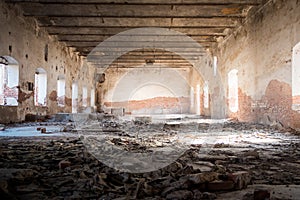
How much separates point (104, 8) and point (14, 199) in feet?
25.8

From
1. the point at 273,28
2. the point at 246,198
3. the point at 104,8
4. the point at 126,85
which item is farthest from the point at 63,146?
the point at 126,85

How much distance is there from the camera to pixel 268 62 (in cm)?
823

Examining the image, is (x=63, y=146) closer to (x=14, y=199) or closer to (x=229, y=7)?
(x=14, y=199)

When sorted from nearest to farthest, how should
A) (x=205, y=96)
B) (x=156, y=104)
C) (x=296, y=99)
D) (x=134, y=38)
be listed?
(x=296, y=99)
(x=134, y=38)
(x=205, y=96)
(x=156, y=104)

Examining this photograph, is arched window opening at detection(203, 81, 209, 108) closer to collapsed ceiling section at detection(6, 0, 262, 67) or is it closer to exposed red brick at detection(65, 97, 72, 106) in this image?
collapsed ceiling section at detection(6, 0, 262, 67)

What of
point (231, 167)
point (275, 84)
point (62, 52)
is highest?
point (62, 52)

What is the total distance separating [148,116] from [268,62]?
19.2 ft

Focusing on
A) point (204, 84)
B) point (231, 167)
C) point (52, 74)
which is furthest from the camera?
point (204, 84)

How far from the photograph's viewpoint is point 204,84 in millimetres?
17828

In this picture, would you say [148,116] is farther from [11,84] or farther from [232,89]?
[11,84]

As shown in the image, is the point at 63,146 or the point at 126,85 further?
the point at 126,85

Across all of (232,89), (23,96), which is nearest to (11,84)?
(23,96)

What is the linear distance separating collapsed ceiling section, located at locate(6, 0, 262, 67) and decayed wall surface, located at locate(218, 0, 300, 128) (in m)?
0.70

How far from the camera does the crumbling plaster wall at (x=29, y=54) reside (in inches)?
336
